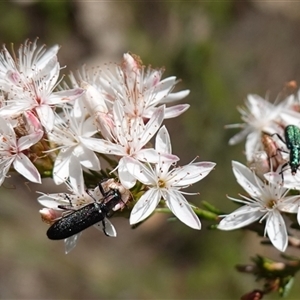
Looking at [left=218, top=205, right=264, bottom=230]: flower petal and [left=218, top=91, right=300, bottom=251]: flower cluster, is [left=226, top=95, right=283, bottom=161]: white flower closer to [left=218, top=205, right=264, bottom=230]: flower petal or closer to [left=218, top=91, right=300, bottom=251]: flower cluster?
[left=218, top=91, right=300, bottom=251]: flower cluster

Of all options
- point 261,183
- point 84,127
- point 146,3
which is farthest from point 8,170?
point 146,3

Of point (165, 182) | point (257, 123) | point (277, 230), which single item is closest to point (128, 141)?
point (165, 182)

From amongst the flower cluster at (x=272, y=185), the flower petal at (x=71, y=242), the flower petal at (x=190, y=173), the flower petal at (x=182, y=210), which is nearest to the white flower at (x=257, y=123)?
the flower cluster at (x=272, y=185)

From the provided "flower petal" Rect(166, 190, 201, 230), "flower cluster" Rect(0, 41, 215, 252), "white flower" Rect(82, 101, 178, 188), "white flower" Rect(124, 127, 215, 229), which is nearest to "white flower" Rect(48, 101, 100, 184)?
"flower cluster" Rect(0, 41, 215, 252)

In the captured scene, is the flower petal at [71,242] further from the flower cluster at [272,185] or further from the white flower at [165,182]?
the flower cluster at [272,185]

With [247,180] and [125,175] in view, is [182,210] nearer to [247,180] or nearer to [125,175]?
[125,175]
